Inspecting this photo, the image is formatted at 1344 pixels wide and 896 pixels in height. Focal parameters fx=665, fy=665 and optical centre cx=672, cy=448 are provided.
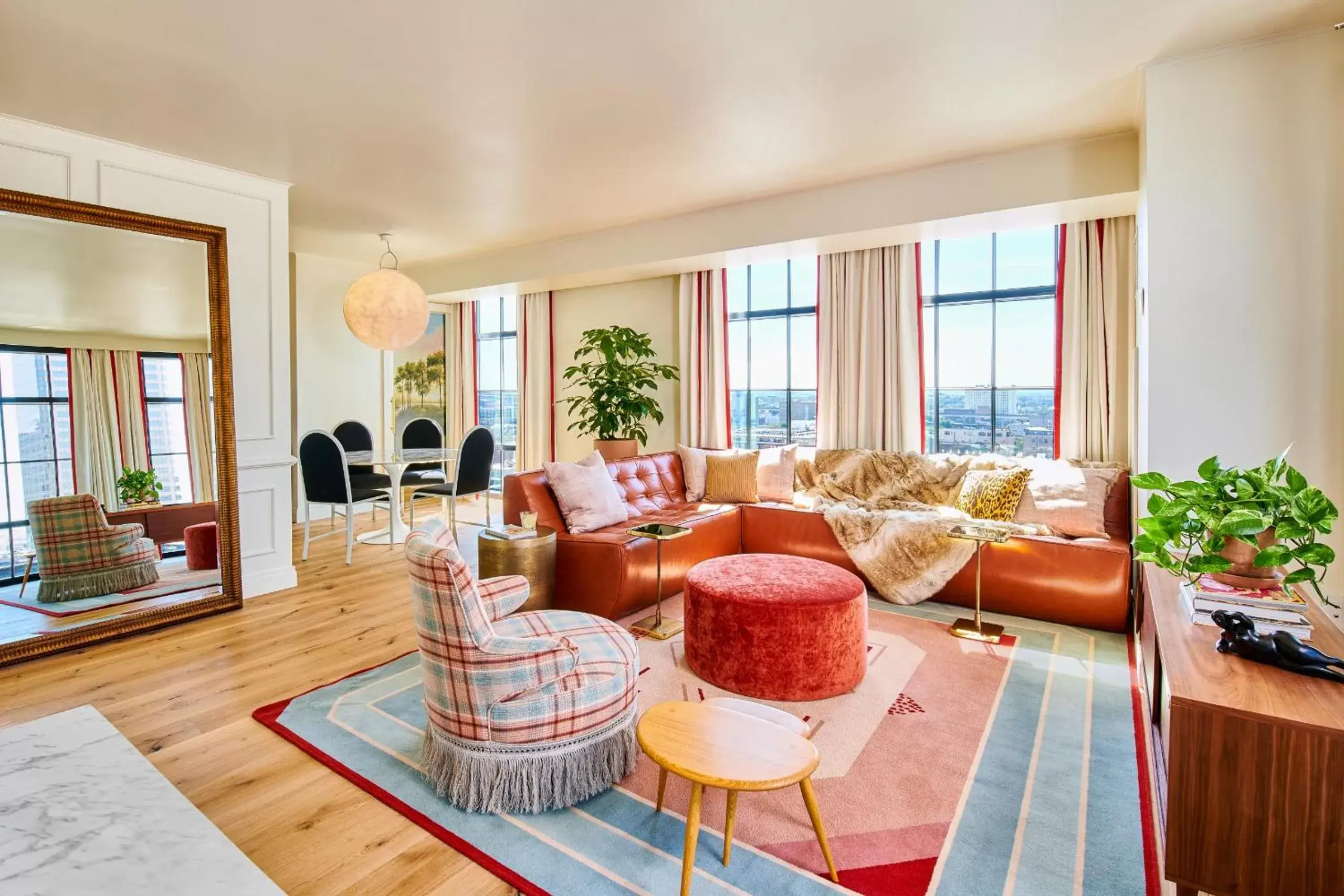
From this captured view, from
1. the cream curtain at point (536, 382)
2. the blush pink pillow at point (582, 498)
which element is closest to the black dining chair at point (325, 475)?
the blush pink pillow at point (582, 498)

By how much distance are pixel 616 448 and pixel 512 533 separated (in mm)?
1872

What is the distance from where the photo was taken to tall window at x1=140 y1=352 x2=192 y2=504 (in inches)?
138

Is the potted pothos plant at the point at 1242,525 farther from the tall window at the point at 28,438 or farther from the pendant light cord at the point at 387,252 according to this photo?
the pendant light cord at the point at 387,252

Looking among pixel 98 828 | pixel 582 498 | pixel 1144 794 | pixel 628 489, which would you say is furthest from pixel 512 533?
pixel 1144 794

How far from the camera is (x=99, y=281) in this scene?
334 cm

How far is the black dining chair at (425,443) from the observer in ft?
20.6

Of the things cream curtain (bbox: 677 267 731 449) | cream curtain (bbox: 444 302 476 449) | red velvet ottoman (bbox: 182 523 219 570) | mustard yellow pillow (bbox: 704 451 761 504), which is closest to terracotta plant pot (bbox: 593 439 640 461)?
mustard yellow pillow (bbox: 704 451 761 504)

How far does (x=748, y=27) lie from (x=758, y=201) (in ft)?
7.62

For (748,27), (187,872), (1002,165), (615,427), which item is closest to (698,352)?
(615,427)

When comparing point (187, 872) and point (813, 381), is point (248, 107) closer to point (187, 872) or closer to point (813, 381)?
point (187, 872)

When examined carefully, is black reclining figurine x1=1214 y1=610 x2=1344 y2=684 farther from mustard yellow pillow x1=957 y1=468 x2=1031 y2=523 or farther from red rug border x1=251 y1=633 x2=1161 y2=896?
mustard yellow pillow x1=957 y1=468 x2=1031 y2=523

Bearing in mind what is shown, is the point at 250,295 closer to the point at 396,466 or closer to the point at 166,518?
the point at 166,518

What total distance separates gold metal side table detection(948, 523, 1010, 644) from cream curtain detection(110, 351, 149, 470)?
425 centimetres

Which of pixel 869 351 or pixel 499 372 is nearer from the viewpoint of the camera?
pixel 869 351
